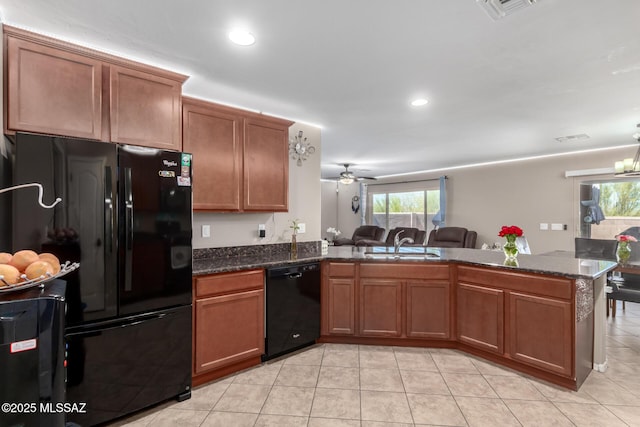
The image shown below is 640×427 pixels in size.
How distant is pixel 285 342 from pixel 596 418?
2310 millimetres

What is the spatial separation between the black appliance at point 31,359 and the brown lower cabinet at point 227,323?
1357 millimetres

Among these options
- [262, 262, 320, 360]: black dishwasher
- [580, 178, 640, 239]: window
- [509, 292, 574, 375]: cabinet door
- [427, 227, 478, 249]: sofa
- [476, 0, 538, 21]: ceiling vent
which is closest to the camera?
[476, 0, 538, 21]: ceiling vent

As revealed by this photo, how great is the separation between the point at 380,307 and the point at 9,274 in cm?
281

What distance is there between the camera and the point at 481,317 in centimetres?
291

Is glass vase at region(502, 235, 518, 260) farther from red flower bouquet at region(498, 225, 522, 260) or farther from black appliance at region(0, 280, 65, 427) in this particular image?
black appliance at region(0, 280, 65, 427)

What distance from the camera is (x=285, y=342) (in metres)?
2.94

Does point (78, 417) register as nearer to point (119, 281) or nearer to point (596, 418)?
point (119, 281)

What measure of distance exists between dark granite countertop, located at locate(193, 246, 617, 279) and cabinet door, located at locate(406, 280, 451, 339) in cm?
27

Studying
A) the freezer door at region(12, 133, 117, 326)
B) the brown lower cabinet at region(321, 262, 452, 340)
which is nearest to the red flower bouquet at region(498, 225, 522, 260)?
the brown lower cabinet at region(321, 262, 452, 340)

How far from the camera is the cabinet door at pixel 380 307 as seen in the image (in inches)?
125

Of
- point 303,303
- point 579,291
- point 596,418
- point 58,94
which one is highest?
point 58,94

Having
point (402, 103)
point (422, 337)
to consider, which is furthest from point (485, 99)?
point (422, 337)

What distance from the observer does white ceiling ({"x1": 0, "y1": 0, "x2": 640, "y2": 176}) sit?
68.1 inches

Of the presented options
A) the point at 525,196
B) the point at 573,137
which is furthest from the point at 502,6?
the point at 525,196
